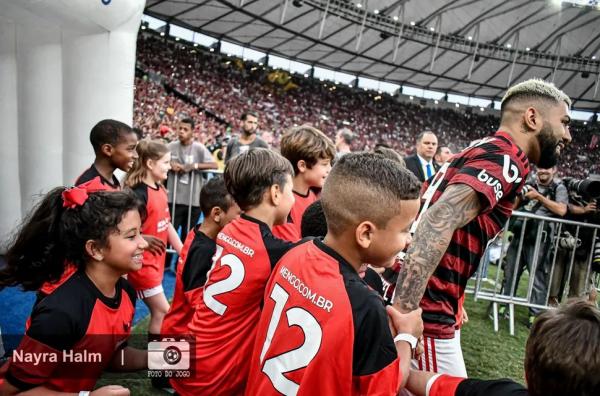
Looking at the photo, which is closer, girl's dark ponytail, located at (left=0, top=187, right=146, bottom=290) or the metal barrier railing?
girl's dark ponytail, located at (left=0, top=187, right=146, bottom=290)

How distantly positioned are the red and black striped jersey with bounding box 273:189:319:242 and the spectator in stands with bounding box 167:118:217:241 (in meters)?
3.15

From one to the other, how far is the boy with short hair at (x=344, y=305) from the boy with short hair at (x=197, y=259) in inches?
39.8

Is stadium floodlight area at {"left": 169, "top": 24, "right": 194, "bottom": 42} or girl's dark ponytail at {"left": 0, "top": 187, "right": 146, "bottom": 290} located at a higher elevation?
stadium floodlight area at {"left": 169, "top": 24, "right": 194, "bottom": 42}

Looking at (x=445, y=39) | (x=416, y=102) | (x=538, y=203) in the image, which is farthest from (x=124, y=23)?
(x=416, y=102)

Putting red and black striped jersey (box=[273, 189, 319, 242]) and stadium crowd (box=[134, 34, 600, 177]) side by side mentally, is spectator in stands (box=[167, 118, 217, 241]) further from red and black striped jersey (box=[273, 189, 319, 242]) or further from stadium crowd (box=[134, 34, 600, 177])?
stadium crowd (box=[134, 34, 600, 177])

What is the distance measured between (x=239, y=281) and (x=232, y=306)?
0.42ft

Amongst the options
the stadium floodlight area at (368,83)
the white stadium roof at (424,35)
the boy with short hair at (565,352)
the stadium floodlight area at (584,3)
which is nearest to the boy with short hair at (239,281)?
the boy with short hair at (565,352)

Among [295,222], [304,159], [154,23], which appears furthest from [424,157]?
[154,23]

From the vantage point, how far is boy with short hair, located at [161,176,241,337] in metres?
2.43

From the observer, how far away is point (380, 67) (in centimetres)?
3030

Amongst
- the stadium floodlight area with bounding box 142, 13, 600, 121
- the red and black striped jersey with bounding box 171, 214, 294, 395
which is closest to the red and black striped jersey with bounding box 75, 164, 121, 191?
the red and black striped jersey with bounding box 171, 214, 294, 395

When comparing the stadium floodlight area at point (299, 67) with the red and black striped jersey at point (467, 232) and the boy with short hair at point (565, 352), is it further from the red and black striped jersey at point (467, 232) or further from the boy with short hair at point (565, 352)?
the boy with short hair at point (565, 352)

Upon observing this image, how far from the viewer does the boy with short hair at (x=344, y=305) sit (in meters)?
1.22

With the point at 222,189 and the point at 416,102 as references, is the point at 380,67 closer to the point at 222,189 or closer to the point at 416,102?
the point at 416,102
